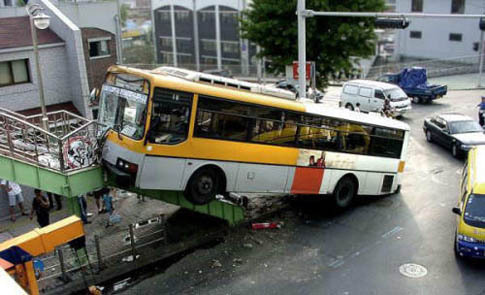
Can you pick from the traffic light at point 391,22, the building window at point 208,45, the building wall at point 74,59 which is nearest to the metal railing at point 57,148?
the building wall at point 74,59

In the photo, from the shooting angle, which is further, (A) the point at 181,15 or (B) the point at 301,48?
(A) the point at 181,15

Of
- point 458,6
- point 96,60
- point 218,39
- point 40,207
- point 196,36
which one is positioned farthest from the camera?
point 196,36

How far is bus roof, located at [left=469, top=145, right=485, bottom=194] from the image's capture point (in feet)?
41.0

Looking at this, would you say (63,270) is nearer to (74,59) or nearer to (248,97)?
(248,97)

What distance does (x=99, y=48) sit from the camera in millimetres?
22609

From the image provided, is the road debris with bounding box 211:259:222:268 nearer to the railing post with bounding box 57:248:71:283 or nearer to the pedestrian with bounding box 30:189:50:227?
the railing post with bounding box 57:248:71:283

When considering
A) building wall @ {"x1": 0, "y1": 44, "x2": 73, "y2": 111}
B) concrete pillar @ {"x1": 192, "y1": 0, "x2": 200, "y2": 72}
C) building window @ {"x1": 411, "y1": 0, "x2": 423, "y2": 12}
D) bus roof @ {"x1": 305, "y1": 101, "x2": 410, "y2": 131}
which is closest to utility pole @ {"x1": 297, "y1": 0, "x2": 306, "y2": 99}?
bus roof @ {"x1": 305, "y1": 101, "x2": 410, "y2": 131}

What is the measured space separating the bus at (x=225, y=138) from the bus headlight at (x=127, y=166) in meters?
0.02

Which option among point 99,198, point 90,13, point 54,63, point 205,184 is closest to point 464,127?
point 205,184

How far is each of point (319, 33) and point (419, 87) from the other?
10.5m

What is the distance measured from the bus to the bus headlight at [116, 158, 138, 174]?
2cm

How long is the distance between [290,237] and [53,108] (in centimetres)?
1089

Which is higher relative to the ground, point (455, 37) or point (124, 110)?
point (455, 37)

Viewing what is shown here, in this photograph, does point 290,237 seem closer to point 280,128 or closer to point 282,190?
point 282,190
